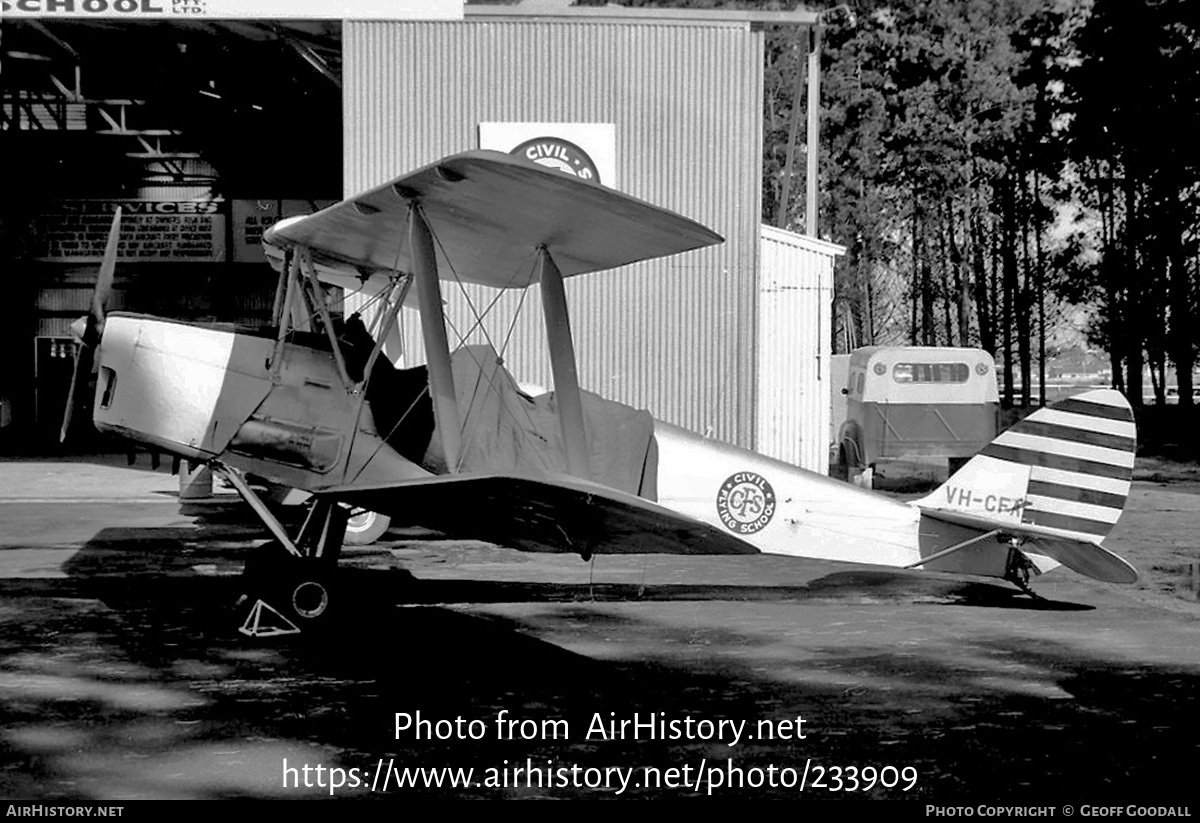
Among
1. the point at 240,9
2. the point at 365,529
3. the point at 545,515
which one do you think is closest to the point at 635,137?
the point at 240,9

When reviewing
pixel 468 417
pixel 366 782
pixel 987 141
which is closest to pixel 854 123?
pixel 987 141

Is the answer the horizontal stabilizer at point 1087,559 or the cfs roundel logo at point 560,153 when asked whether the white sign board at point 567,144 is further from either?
the horizontal stabilizer at point 1087,559

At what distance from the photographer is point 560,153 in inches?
637

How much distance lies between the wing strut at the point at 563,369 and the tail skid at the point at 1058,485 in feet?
7.93

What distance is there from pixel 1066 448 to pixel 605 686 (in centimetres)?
360

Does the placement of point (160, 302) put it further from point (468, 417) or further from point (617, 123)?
point (468, 417)

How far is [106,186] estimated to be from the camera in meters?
28.0

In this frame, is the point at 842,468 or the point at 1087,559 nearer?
the point at 1087,559

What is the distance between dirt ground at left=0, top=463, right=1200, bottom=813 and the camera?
539 centimetres

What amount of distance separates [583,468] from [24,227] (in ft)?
78.3

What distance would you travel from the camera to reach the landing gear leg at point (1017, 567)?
8773 millimetres

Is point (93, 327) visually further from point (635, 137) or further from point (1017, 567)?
point (635, 137)

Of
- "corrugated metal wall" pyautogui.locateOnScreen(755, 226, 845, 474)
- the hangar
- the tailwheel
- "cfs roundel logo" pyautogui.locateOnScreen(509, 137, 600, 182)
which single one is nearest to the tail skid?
the tailwheel

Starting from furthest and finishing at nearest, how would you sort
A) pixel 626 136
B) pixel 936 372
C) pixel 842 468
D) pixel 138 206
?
1. pixel 138 206
2. pixel 842 468
3. pixel 936 372
4. pixel 626 136
